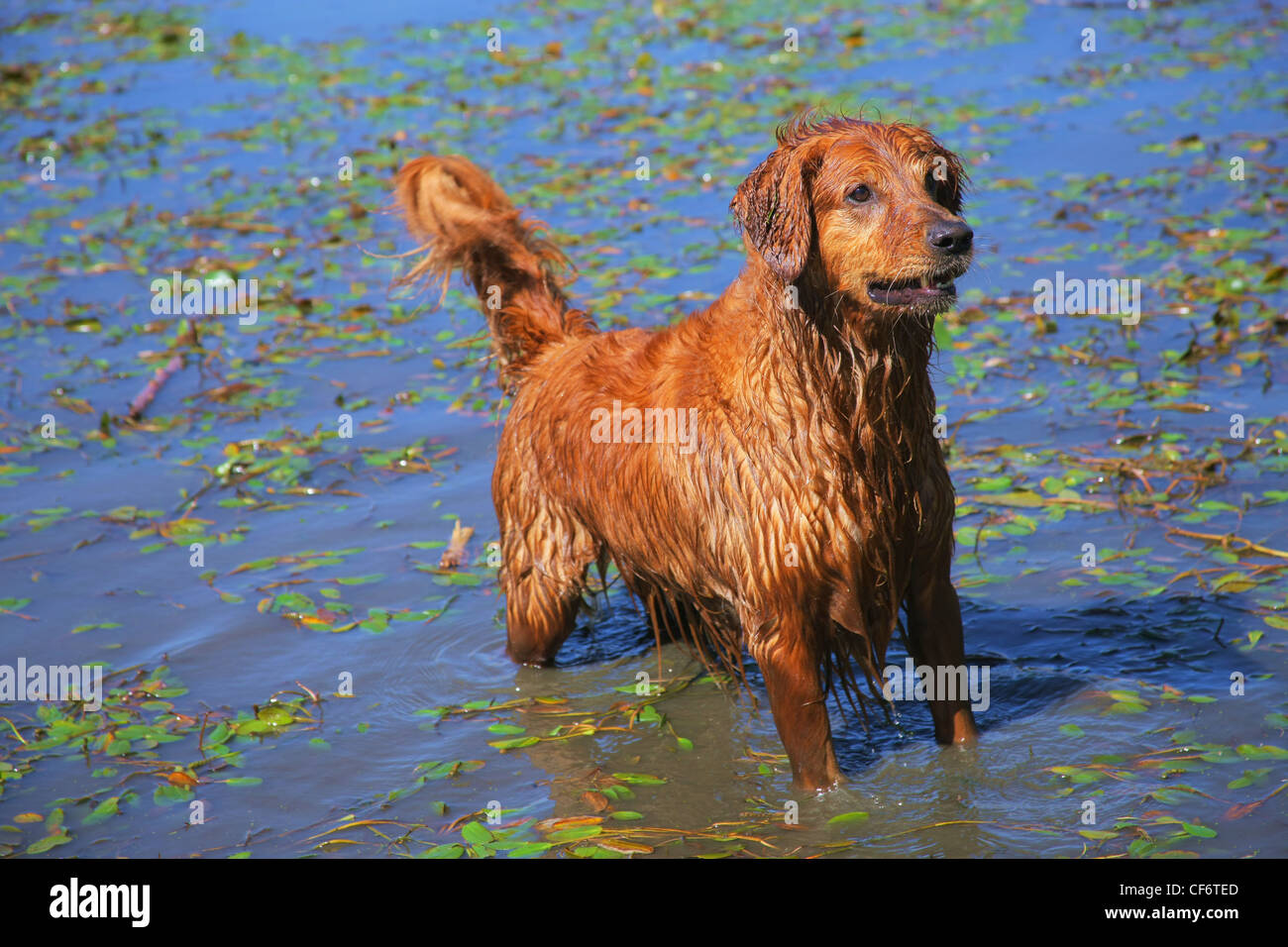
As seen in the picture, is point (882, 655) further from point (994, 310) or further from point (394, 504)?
point (994, 310)

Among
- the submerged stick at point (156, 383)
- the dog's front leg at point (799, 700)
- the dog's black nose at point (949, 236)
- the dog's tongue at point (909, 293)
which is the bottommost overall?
the dog's front leg at point (799, 700)

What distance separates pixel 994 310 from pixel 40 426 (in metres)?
6.44

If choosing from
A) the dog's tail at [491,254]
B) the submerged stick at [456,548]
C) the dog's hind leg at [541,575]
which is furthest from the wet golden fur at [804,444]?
the submerged stick at [456,548]

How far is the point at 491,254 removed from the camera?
603cm

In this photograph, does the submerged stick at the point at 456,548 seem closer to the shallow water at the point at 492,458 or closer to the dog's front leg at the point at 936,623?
the shallow water at the point at 492,458

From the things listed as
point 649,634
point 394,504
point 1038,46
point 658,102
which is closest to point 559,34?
point 658,102

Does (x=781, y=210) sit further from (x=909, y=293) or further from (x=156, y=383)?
(x=156, y=383)

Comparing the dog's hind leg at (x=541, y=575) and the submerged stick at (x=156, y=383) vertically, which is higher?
the submerged stick at (x=156, y=383)

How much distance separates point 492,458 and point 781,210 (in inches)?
163

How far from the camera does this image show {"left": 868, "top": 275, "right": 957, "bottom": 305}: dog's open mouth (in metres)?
4.24

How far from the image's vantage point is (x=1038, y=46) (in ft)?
49.3

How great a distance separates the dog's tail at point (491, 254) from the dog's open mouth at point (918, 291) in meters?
1.97

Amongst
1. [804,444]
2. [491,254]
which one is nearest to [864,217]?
[804,444]

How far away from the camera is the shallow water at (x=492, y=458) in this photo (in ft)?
16.9
